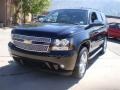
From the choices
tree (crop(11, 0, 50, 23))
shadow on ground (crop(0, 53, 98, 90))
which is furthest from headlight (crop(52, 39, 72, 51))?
tree (crop(11, 0, 50, 23))

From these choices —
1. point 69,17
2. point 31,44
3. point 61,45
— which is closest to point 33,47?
→ point 31,44

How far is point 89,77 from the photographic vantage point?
24.2 feet

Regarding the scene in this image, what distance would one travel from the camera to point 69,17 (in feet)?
26.3

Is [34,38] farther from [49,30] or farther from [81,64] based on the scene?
[81,64]

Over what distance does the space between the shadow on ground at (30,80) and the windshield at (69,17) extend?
1.62 meters

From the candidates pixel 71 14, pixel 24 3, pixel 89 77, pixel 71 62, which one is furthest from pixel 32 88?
pixel 24 3

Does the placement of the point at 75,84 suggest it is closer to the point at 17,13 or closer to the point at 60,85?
the point at 60,85

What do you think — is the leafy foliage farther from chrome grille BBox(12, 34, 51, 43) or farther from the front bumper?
the front bumper

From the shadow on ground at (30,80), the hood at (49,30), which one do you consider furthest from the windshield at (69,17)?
the shadow on ground at (30,80)

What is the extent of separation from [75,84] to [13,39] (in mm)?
1964

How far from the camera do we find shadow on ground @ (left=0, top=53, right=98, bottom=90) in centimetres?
636

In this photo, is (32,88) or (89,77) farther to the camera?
(89,77)

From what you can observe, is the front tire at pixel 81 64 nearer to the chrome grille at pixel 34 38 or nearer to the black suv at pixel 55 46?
the black suv at pixel 55 46

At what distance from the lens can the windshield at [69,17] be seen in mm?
7764
